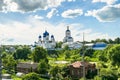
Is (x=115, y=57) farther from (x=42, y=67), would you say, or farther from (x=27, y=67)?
(x=27, y=67)

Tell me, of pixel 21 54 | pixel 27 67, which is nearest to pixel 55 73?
pixel 27 67

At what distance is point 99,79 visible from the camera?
47344 millimetres

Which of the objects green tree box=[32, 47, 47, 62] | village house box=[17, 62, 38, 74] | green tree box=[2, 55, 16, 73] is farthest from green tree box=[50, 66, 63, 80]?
green tree box=[32, 47, 47, 62]

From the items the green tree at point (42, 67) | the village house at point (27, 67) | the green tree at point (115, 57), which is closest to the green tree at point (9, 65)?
the village house at point (27, 67)

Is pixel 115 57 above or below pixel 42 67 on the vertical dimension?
above

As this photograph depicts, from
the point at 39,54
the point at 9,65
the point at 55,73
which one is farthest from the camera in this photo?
the point at 39,54

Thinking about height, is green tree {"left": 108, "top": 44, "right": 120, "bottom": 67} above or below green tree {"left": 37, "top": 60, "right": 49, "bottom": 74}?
above

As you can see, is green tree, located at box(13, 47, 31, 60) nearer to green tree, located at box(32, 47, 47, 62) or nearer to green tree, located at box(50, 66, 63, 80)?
green tree, located at box(32, 47, 47, 62)

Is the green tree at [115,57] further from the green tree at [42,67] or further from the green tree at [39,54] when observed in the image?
the green tree at [39,54]

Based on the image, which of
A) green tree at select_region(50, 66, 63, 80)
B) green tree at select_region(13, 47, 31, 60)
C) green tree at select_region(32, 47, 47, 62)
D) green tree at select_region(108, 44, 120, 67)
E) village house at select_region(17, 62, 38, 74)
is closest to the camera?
green tree at select_region(50, 66, 63, 80)

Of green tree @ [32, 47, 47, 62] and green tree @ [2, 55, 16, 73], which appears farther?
green tree @ [32, 47, 47, 62]

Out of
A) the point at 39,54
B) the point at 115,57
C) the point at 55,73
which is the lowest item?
the point at 55,73

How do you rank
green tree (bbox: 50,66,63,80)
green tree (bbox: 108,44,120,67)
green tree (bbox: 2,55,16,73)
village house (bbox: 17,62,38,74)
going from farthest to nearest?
green tree (bbox: 2,55,16,73) < village house (bbox: 17,62,38,74) < green tree (bbox: 108,44,120,67) < green tree (bbox: 50,66,63,80)

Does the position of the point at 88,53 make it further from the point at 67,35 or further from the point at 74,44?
the point at 67,35
